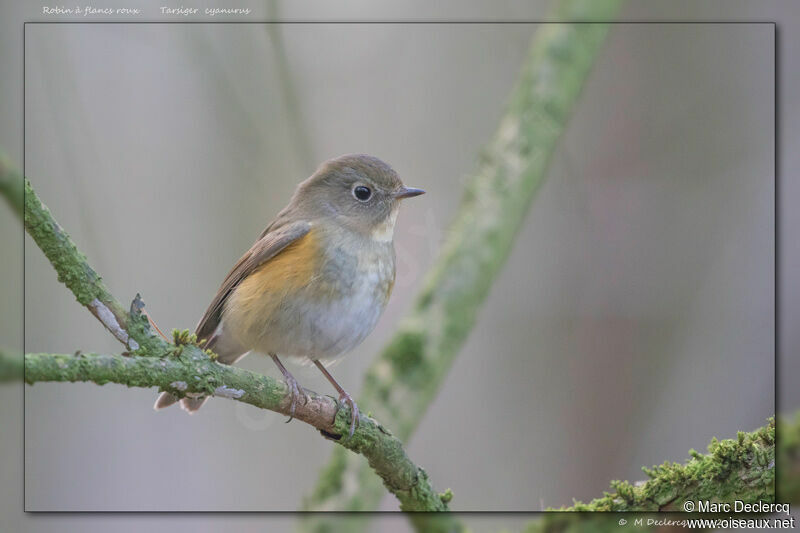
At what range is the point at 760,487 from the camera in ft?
8.04

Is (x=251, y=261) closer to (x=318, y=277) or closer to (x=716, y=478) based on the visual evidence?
(x=318, y=277)

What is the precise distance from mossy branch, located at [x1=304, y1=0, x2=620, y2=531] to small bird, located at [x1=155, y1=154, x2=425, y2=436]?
0.82 feet

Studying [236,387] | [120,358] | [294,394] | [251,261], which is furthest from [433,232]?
[120,358]

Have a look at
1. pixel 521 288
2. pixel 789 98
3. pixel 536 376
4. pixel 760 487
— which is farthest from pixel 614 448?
pixel 789 98

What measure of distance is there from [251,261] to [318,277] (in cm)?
34

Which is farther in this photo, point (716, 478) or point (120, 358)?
point (716, 478)

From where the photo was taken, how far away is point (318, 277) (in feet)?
8.75

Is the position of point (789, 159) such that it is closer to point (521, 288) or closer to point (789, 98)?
point (789, 98)

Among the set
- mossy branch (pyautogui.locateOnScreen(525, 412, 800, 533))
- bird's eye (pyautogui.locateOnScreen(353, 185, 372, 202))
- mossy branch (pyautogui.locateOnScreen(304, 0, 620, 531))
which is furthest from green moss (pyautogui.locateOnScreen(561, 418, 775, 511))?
bird's eye (pyautogui.locateOnScreen(353, 185, 372, 202))

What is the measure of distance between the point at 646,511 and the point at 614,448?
1.10 m

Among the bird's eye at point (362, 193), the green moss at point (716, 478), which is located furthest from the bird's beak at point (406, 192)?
the green moss at point (716, 478)

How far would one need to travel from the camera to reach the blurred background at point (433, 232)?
10.0 ft

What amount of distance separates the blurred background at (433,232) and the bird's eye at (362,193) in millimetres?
314

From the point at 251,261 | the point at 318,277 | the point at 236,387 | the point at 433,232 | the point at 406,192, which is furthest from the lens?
the point at 433,232
